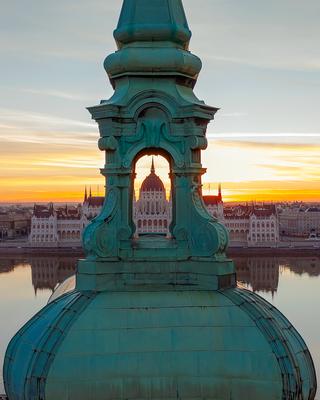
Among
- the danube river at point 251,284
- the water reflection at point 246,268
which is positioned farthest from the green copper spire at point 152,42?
the water reflection at point 246,268

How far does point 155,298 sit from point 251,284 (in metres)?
48.9

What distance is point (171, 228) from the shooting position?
6148 millimetres

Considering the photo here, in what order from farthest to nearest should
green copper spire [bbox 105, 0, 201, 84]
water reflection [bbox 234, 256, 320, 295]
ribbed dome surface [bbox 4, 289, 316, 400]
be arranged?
water reflection [bbox 234, 256, 320, 295] → green copper spire [bbox 105, 0, 201, 84] → ribbed dome surface [bbox 4, 289, 316, 400]

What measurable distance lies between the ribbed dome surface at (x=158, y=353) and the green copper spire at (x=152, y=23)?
2544mm

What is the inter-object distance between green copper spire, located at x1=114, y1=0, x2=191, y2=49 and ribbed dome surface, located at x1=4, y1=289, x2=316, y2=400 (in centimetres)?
254

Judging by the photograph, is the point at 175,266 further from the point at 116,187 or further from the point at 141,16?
the point at 141,16

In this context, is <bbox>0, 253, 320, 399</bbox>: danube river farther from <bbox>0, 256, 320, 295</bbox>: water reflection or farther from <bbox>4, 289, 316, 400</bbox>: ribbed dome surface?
<bbox>4, 289, 316, 400</bbox>: ribbed dome surface

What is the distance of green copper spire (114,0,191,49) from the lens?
6.10m

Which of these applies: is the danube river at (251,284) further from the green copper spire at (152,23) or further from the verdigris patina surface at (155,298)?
the green copper spire at (152,23)

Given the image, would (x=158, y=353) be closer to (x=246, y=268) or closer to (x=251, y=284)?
(x=251, y=284)

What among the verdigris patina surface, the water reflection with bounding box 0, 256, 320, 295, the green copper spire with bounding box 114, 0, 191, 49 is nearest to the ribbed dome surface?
the verdigris patina surface

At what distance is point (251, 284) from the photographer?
175 feet

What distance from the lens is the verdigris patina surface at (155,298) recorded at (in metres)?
5.18

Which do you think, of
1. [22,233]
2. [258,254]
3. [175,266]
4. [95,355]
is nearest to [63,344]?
[95,355]
